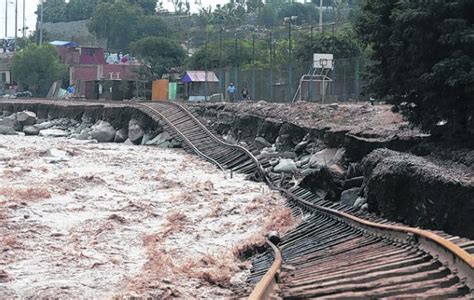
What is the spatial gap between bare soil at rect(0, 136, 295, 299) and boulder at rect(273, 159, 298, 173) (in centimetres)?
91

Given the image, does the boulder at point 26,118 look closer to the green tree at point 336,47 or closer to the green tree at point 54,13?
the green tree at point 336,47

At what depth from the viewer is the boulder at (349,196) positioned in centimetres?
1605

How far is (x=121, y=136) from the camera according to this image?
44719 millimetres

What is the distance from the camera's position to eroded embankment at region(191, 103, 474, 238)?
12367 mm

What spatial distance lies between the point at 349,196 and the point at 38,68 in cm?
7575

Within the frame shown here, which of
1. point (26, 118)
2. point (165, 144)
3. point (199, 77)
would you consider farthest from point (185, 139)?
point (199, 77)

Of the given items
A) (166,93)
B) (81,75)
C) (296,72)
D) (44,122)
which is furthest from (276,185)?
(81,75)

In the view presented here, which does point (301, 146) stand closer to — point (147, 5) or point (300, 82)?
point (300, 82)

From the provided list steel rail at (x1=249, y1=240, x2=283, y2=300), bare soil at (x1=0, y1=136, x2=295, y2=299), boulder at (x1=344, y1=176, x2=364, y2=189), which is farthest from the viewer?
boulder at (x1=344, y1=176, x2=364, y2=189)

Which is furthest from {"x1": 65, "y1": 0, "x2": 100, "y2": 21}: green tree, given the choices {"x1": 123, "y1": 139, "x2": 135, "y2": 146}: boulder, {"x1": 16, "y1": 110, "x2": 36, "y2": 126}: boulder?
{"x1": 123, "y1": 139, "x2": 135, "y2": 146}: boulder

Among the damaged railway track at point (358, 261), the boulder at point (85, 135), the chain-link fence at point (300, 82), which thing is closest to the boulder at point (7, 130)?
the boulder at point (85, 135)

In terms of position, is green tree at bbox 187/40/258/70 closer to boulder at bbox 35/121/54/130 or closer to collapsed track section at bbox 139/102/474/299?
boulder at bbox 35/121/54/130

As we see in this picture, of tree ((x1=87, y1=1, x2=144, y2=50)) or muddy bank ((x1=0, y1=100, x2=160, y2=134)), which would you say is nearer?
muddy bank ((x1=0, y1=100, x2=160, y2=134))

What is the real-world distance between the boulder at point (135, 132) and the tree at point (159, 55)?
102ft
